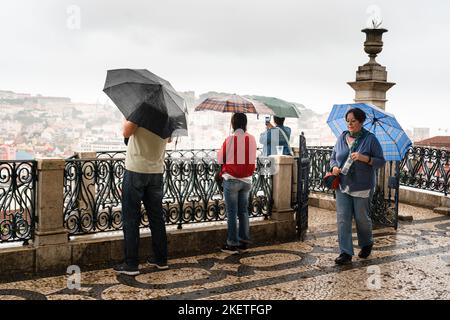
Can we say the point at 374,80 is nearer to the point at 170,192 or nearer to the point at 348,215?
the point at 348,215

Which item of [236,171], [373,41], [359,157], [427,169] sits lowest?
[427,169]

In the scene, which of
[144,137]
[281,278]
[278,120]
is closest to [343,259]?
[281,278]

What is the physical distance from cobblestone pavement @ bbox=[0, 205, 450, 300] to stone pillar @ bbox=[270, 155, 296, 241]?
27cm

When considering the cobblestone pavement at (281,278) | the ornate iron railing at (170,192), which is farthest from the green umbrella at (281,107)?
the cobblestone pavement at (281,278)

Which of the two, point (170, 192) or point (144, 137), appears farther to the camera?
point (170, 192)

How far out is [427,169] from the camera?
34.6ft

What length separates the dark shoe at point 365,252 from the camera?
20.5ft

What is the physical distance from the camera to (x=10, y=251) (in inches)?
205

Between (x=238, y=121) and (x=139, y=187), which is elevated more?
(x=238, y=121)

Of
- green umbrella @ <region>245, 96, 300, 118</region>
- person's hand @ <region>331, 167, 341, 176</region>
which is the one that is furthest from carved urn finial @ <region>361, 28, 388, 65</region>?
person's hand @ <region>331, 167, 341, 176</region>

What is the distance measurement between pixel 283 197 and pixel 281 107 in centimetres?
232

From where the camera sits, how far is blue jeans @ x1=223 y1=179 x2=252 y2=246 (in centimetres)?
625

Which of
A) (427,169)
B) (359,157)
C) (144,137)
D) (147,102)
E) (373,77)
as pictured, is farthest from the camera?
(427,169)

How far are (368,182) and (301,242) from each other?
61.0 inches
